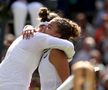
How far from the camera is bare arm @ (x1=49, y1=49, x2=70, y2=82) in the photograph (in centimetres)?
592

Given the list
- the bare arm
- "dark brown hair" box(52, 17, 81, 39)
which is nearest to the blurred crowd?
"dark brown hair" box(52, 17, 81, 39)

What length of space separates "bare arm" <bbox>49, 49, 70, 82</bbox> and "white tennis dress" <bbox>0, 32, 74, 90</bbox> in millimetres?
59

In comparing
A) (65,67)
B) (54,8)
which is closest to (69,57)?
(65,67)

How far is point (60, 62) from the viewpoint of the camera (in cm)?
592

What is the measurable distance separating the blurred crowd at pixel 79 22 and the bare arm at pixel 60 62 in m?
1.35

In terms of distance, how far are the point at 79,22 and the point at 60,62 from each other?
244 inches

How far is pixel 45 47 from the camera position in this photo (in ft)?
19.5

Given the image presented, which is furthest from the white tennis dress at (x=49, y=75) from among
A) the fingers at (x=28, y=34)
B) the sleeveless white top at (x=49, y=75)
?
the fingers at (x=28, y=34)

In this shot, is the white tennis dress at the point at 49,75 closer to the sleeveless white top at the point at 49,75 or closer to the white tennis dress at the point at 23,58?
the sleeveless white top at the point at 49,75

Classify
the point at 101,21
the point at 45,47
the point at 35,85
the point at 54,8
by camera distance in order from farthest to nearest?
the point at 101,21 → the point at 54,8 → the point at 35,85 → the point at 45,47

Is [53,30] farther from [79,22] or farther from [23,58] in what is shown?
[79,22]

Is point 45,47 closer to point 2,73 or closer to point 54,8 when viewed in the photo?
point 2,73

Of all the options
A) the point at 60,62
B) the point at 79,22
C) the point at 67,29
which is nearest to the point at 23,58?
the point at 60,62

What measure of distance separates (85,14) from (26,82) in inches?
275
